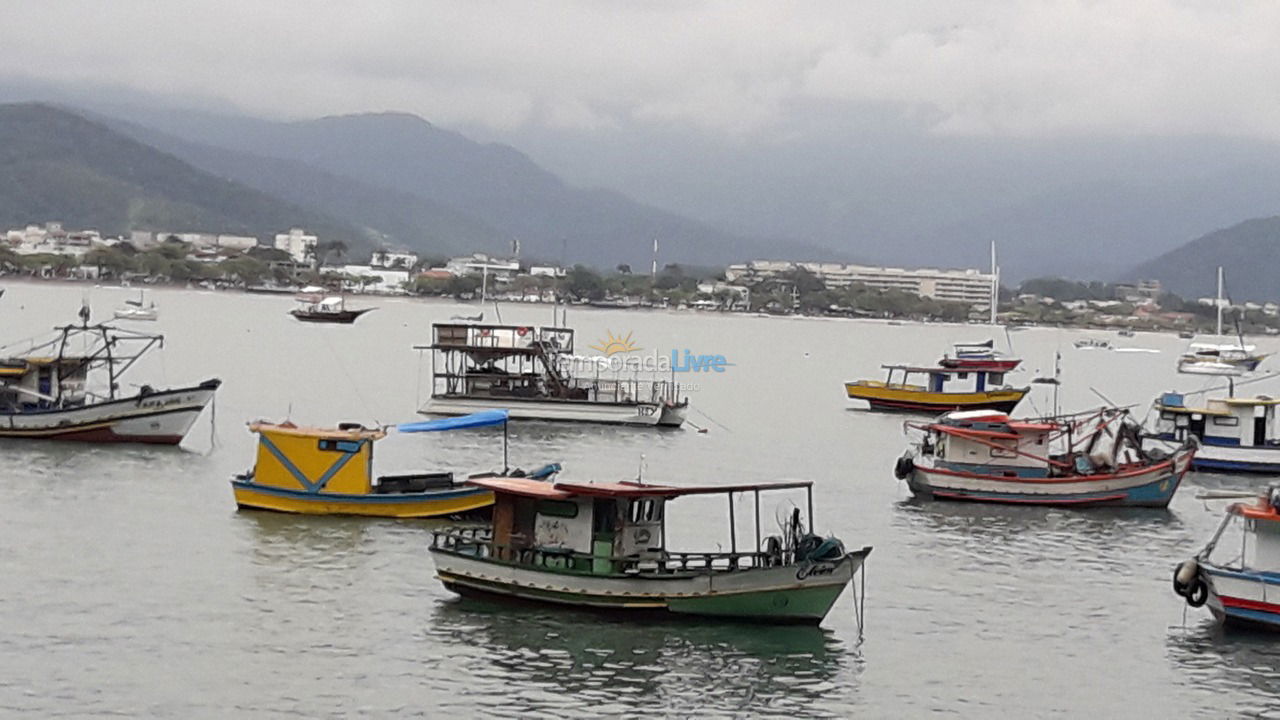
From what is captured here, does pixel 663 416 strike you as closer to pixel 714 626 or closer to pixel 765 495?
pixel 765 495

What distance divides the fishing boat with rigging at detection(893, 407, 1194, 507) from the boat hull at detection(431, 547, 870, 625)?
18758mm

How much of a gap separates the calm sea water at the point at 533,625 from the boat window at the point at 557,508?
181 centimetres

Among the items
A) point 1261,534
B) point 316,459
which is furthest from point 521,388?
point 1261,534

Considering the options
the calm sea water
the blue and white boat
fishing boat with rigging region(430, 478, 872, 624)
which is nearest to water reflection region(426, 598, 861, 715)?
the calm sea water

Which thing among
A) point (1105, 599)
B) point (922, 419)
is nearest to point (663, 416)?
point (922, 419)

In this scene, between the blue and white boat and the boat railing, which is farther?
the blue and white boat

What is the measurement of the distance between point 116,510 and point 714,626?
742 inches

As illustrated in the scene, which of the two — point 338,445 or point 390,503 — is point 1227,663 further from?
point 338,445

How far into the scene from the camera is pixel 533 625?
102 ft

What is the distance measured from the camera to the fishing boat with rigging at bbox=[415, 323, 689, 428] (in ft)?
232

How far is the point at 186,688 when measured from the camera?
88.4ft

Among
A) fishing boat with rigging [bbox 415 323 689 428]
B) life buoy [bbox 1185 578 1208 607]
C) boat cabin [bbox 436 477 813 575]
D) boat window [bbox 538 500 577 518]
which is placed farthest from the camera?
fishing boat with rigging [bbox 415 323 689 428]

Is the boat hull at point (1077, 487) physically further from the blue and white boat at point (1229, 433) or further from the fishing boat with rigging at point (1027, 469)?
the blue and white boat at point (1229, 433)

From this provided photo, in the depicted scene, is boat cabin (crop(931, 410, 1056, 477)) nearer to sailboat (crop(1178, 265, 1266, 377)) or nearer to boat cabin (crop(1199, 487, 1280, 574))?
boat cabin (crop(1199, 487, 1280, 574))
